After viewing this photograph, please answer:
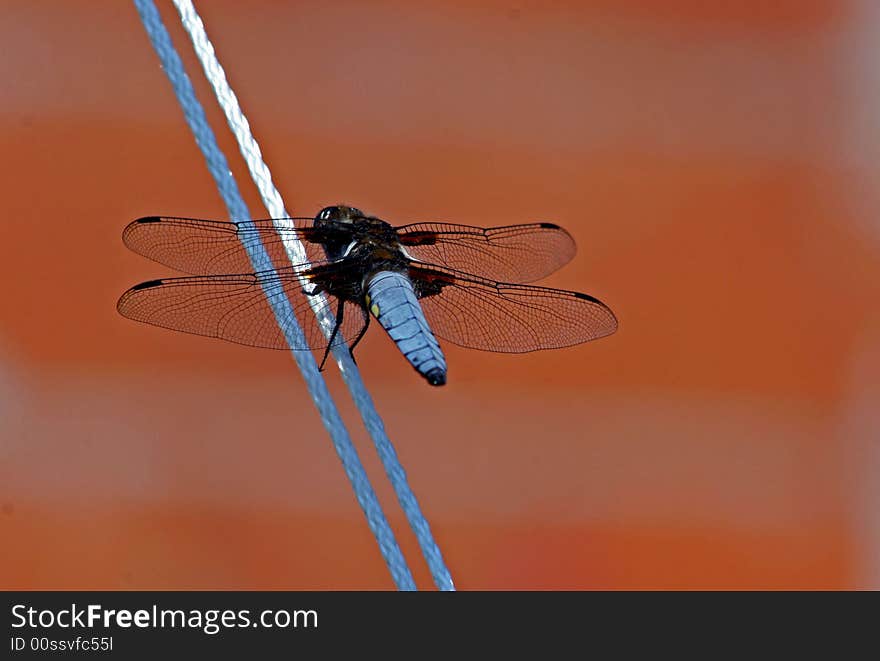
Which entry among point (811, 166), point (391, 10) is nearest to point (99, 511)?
point (391, 10)

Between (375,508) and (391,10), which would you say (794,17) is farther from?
(375,508)

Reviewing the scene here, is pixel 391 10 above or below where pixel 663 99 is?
above

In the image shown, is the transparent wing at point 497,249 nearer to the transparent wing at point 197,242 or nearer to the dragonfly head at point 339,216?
the dragonfly head at point 339,216

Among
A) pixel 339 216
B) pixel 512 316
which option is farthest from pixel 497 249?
pixel 339 216

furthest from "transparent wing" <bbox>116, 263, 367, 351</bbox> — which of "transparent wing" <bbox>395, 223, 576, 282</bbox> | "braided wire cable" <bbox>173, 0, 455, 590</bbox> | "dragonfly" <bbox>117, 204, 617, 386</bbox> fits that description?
"transparent wing" <bbox>395, 223, 576, 282</bbox>

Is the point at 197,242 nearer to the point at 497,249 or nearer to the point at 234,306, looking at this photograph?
the point at 234,306

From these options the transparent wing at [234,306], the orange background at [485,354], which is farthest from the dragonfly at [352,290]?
the orange background at [485,354]

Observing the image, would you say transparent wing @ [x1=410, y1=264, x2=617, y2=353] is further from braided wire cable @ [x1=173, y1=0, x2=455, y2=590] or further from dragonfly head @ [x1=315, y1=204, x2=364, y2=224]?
braided wire cable @ [x1=173, y1=0, x2=455, y2=590]
